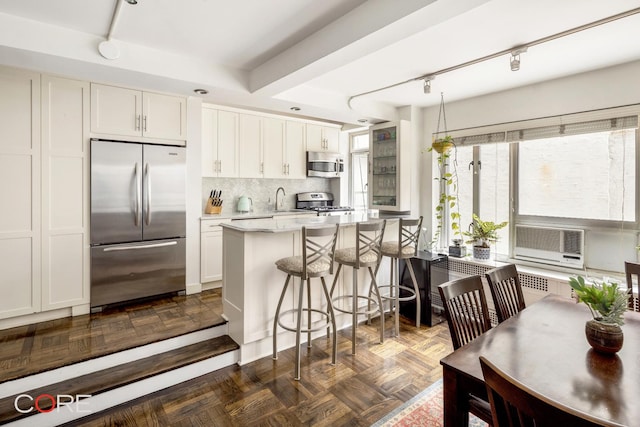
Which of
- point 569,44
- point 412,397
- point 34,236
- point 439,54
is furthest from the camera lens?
point 34,236

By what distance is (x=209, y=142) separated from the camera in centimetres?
437

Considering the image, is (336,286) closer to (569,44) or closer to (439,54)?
(439,54)

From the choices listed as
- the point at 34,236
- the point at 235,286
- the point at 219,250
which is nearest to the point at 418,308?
the point at 235,286

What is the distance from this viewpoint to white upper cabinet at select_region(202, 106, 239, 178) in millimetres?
4344

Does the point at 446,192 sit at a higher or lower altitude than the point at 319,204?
higher

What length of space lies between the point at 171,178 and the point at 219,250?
1.04m

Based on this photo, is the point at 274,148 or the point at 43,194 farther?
the point at 274,148

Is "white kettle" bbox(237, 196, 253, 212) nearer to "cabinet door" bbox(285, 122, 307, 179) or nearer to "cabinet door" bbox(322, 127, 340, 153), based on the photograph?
→ "cabinet door" bbox(285, 122, 307, 179)

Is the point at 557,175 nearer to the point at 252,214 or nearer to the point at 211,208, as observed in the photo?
the point at 252,214

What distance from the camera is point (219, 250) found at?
4.15 metres

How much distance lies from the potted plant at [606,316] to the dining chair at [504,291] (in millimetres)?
456

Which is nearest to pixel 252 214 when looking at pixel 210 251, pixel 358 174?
pixel 210 251

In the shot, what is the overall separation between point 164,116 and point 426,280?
11.0 ft

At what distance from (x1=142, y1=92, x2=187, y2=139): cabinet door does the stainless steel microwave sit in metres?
2.03
